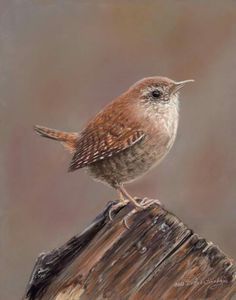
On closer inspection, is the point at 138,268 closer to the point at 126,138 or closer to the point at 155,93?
the point at 126,138

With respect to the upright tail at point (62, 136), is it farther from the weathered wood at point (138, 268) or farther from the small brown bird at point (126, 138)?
the weathered wood at point (138, 268)

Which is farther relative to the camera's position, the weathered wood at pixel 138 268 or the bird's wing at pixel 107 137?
the bird's wing at pixel 107 137

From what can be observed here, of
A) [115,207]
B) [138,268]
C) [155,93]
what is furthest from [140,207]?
[155,93]

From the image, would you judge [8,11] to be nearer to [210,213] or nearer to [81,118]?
[81,118]

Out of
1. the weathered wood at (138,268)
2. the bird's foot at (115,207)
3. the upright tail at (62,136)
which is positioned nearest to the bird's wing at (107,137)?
the upright tail at (62,136)

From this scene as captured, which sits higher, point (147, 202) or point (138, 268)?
point (147, 202)

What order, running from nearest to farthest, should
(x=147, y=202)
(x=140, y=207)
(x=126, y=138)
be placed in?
(x=140, y=207)
(x=147, y=202)
(x=126, y=138)
